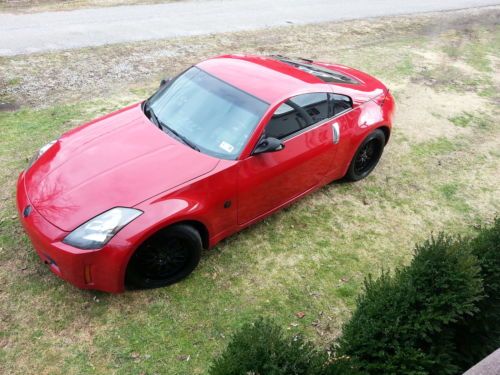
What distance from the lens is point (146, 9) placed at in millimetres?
12273

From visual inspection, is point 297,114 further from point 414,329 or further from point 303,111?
point 414,329

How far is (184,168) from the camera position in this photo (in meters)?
3.94

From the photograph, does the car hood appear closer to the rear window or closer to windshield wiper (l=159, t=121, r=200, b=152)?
windshield wiper (l=159, t=121, r=200, b=152)

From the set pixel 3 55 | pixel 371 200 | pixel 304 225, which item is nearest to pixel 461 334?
pixel 304 225

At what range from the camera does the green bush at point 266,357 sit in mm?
2334

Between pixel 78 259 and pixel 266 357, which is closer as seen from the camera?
pixel 266 357

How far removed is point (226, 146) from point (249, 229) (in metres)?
1.12

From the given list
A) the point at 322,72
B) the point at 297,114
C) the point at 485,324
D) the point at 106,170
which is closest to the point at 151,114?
the point at 106,170

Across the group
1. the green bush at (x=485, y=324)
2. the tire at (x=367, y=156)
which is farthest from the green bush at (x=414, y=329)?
the tire at (x=367, y=156)

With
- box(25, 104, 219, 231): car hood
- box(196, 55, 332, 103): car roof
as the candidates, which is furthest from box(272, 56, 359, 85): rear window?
box(25, 104, 219, 231): car hood

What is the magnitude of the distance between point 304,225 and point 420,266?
2.08 metres

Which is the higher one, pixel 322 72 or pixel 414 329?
pixel 322 72

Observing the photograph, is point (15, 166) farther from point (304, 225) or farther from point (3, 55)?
point (3, 55)

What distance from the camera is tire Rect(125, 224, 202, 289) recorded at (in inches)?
147
